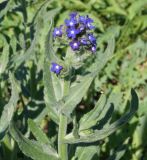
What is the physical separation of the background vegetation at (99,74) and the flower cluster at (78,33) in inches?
10.9

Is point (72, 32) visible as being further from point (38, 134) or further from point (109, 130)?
point (38, 134)

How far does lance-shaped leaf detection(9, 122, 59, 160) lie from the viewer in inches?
79.4

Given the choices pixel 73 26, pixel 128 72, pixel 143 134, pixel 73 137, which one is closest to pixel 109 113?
pixel 73 137

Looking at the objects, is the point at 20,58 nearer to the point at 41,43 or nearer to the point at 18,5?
the point at 18,5

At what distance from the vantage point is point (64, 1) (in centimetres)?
523

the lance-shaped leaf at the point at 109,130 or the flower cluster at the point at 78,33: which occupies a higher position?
the flower cluster at the point at 78,33

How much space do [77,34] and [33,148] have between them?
0.61 meters

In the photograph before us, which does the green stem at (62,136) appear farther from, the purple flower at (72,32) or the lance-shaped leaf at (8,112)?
the purple flower at (72,32)

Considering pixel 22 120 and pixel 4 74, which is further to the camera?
pixel 22 120

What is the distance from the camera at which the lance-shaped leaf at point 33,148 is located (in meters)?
2.02

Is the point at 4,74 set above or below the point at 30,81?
above

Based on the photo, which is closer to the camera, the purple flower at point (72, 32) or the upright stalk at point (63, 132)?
the purple flower at point (72, 32)

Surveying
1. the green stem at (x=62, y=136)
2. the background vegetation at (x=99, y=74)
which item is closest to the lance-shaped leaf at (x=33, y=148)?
the green stem at (x=62, y=136)

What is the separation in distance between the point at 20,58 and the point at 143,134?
1.16 meters
